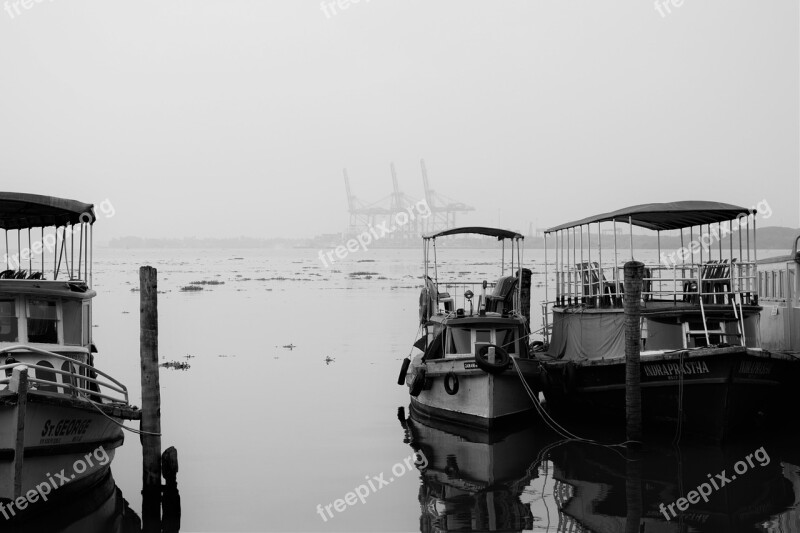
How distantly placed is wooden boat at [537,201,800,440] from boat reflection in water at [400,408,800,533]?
91 cm

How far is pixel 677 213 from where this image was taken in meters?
18.0

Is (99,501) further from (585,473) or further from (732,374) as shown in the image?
(732,374)

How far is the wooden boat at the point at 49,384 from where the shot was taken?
11.1m

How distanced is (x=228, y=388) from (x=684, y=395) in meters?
12.9

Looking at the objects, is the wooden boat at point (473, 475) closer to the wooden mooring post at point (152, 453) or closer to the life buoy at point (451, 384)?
the life buoy at point (451, 384)

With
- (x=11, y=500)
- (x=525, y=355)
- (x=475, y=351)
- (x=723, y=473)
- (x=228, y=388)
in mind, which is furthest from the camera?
(x=228, y=388)

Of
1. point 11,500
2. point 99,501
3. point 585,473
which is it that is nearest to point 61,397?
point 11,500

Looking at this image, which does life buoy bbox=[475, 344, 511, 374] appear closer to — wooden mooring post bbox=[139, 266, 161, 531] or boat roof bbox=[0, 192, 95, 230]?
wooden mooring post bbox=[139, 266, 161, 531]

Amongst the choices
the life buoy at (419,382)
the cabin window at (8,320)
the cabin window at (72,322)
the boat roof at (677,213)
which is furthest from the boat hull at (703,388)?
the cabin window at (8,320)

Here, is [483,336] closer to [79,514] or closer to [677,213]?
[677,213]

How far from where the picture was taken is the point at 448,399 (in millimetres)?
18578

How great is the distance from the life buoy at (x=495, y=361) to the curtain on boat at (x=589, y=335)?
2229 millimetres

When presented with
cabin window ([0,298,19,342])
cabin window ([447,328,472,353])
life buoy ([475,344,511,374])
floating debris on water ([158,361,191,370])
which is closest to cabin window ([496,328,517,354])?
cabin window ([447,328,472,353])

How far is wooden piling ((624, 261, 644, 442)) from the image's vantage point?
613 inches
